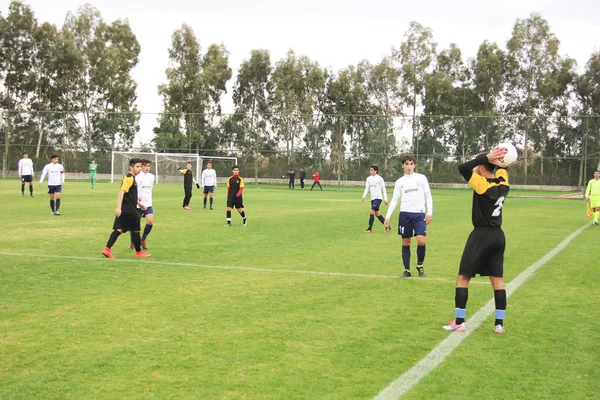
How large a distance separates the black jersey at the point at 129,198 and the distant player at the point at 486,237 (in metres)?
6.79

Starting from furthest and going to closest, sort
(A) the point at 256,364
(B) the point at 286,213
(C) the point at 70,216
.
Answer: (B) the point at 286,213 < (C) the point at 70,216 < (A) the point at 256,364

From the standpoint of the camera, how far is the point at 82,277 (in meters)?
9.23

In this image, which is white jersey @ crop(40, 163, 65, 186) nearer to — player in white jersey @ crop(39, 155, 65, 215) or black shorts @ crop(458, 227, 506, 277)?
player in white jersey @ crop(39, 155, 65, 215)

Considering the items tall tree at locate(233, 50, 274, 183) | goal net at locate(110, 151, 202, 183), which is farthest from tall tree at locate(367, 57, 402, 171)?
goal net at locate(110, 151, 202, 183)

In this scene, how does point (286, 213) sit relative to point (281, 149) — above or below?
below

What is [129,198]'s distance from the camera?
37.0 feet

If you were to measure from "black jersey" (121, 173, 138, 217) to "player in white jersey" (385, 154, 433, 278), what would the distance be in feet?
16.1

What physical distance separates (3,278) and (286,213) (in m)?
14.3

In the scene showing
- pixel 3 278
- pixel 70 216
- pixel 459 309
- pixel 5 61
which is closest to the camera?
pixel 459 309

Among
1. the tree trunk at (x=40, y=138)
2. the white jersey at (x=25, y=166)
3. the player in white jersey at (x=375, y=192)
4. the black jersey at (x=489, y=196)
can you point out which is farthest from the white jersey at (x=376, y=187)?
the tree trunk at (x=40, y=138)

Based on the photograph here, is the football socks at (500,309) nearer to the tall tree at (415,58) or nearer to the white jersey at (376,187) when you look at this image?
the white jersey at (376,187)

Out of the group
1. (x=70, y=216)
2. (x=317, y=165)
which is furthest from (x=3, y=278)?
(x=317, y=165)

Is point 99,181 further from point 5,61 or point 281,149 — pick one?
point 5,61

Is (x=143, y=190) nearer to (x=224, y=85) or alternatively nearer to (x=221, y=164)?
(x=221, y=164)
